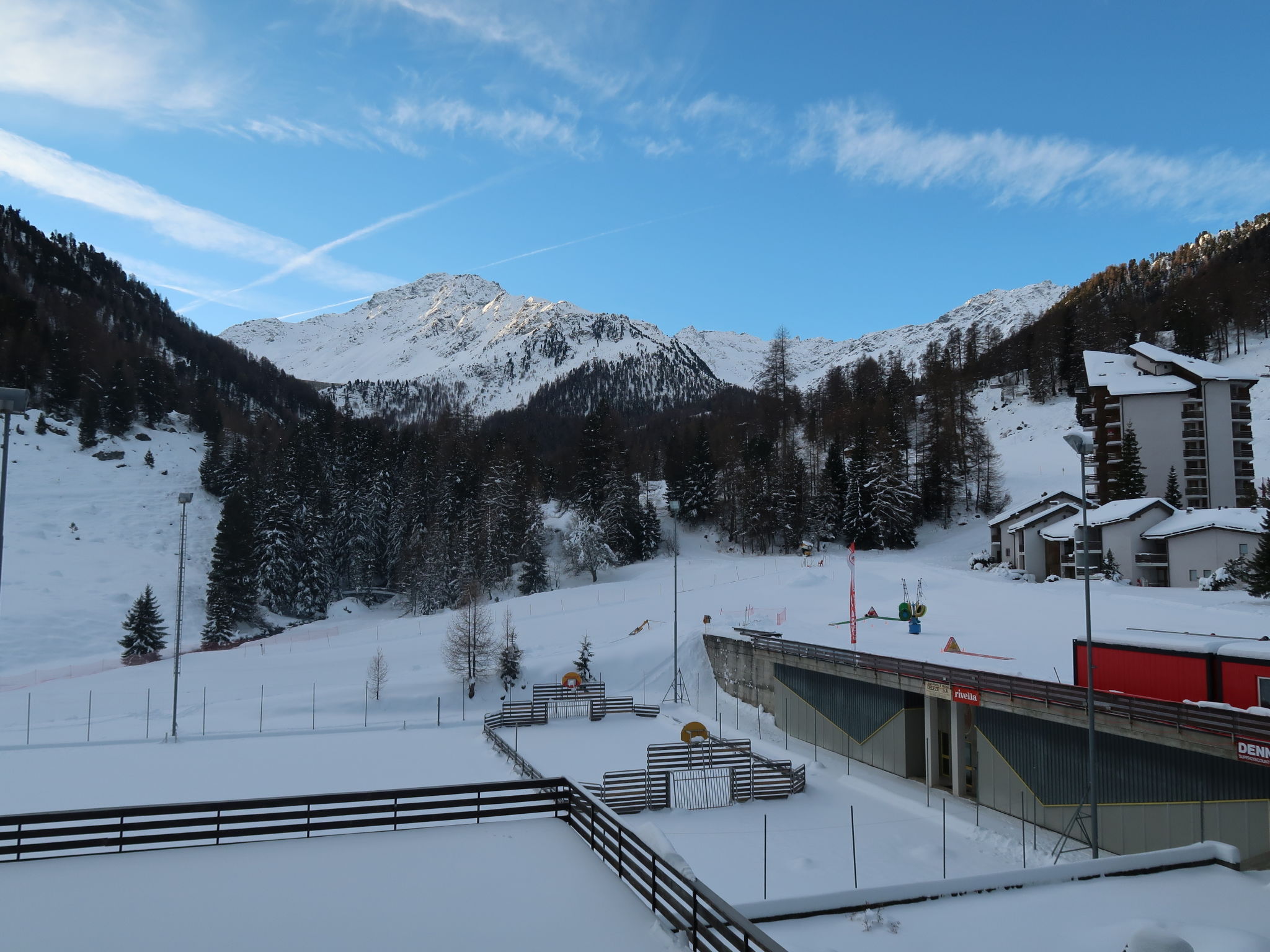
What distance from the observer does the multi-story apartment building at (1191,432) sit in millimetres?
62656

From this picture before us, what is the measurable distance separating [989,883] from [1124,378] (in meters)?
67.7

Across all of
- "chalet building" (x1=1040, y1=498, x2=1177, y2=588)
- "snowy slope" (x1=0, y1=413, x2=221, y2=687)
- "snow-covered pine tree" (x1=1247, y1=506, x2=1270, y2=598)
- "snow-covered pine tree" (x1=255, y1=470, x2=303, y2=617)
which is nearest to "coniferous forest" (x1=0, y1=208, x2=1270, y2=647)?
"snow-covered pine tree" (x1=255, y1=470, x2=303, y2=617)

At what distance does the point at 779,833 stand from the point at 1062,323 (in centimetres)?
10090

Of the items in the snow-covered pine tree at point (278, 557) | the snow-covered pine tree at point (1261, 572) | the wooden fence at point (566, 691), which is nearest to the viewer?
the snow-covered pine tree at point (1261, 572)

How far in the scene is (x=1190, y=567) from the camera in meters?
45.8

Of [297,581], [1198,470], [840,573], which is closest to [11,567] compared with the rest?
[297,581]

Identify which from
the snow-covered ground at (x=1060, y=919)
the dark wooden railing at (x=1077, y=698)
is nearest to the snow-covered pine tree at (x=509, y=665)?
the dark wooden railing at (x=1077, y=698)

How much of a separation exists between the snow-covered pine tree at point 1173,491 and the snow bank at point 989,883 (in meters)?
54.7

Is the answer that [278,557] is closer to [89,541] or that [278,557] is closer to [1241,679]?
[89,541]

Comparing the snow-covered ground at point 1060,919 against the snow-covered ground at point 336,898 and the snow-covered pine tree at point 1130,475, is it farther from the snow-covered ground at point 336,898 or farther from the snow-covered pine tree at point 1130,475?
the snow-covered pine tree at point 1130,475

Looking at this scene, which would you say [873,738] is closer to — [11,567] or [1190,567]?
[1190,567]

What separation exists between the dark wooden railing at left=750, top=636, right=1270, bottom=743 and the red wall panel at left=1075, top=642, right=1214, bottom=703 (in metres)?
1.35

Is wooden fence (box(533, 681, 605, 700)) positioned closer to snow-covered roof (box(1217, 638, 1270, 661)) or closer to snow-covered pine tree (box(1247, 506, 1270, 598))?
snow-covered roof (box(1217, 638, 1270, 661))

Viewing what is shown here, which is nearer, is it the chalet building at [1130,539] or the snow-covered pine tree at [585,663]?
the snow-covered pine tree at [585,663]
